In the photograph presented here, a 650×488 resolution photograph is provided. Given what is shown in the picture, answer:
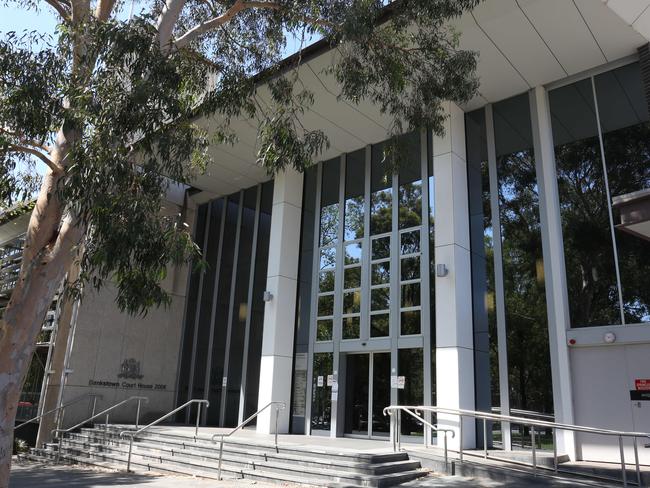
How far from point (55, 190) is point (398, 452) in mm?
6729

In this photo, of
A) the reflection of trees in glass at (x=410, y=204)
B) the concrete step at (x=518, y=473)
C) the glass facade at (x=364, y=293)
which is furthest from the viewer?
the reflection of trees in glass at (x=410, y=204)

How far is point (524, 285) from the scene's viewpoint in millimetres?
11062

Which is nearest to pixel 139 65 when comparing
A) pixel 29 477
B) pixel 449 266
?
pixel 449 266

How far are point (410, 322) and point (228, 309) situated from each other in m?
6.84

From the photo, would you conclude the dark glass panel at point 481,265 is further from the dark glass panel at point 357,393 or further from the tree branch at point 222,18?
the tree branch at point 222,18

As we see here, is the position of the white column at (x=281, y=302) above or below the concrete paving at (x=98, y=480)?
above

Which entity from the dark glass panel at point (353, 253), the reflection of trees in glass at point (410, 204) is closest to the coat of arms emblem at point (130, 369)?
the dark glass panel at point (353, 253)

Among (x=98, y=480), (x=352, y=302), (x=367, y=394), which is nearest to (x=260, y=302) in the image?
(x=352, y=302)

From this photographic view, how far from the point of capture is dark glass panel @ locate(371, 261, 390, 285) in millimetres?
13242

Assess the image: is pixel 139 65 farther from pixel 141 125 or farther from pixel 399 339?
pixel 399 339

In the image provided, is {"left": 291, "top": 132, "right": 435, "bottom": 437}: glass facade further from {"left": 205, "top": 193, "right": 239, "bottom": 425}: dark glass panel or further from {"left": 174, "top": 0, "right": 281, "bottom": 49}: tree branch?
{"left": 174, "top": 0, "right": 281, "bottom": 49}: tree branch

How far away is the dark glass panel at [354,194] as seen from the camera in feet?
47.0

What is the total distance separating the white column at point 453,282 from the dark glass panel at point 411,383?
883mm

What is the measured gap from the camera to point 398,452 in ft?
31.0
